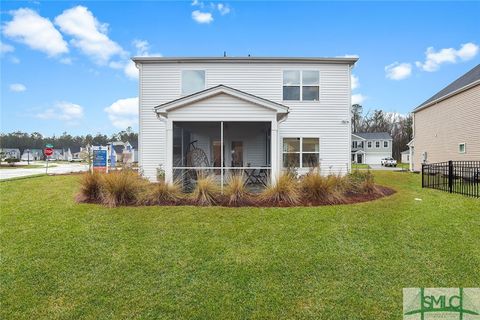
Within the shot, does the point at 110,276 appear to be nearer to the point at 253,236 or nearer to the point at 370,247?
the point at 253,236

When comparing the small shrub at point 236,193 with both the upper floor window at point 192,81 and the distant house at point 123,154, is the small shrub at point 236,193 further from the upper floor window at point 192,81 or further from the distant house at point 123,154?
the upper floor window at point 192,81

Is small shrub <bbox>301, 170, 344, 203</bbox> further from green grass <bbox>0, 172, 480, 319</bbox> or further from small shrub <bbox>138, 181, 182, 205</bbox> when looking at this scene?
small shrub <bbox>138, 181, 182, 205</bbox>

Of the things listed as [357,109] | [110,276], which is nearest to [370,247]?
[110,276]

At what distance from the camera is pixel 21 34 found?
1008cm

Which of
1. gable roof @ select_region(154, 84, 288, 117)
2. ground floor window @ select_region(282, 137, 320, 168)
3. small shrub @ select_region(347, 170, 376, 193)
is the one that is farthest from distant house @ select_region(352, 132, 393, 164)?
gable roof @ select_region(154, 84, 288, 117)

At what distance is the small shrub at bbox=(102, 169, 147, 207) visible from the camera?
8.08 m

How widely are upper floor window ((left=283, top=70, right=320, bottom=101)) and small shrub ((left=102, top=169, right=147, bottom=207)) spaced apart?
8860 mm

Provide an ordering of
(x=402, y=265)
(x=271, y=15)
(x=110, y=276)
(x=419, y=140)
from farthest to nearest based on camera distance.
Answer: (x=419, y=140) → (x=271, y=15) → (x=402, y=265) → (x=110, y=276)

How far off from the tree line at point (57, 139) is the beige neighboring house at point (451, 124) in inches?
2194

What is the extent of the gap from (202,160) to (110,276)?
8.99 metres

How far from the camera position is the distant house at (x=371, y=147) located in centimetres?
5053

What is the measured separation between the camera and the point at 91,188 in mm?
8750

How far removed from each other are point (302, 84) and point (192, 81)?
5.46 metres

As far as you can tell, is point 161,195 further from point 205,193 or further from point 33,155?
point 33,155
